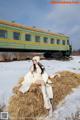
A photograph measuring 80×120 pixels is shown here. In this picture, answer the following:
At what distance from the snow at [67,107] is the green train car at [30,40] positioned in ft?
31.4

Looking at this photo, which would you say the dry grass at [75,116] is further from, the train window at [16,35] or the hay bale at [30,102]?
the train window at [16,35]

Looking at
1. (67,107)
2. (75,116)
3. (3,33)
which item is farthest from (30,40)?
(75,116)

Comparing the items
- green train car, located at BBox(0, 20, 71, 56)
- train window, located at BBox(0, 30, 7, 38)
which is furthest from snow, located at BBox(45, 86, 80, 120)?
green train car, located at BBox(0, 20, 71, 56)

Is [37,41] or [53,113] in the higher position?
[37,41]

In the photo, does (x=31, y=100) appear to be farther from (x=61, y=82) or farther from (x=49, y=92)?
(x=61, y=82)

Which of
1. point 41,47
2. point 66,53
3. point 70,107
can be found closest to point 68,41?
point 66,53

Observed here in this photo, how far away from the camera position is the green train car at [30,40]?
53.2 feet

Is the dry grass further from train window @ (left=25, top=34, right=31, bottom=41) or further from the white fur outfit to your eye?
train window @ (left=25, top=34, right=31, bottom=41)

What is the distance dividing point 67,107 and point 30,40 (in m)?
12.8

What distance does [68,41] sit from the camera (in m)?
26.1

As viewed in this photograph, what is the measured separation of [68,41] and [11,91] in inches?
787

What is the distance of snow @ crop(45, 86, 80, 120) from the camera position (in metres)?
5.63

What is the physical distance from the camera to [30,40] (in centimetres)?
1869

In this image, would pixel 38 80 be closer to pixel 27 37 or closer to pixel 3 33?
pixel 3 33
